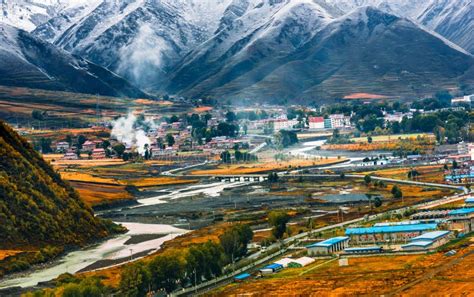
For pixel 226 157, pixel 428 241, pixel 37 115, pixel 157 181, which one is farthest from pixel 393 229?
pixel 37 115

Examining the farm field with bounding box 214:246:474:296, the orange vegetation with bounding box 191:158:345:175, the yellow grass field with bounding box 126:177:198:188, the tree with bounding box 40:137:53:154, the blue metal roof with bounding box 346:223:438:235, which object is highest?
the tree with bounding box 40:137:53:154

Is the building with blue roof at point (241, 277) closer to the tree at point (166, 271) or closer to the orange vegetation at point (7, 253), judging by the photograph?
the tree at point (166, 271)

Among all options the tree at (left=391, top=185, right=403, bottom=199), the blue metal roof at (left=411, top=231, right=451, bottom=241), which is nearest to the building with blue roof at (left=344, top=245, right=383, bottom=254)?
the blue metal roof at (left=411, top=231, right=451, bottom=241)

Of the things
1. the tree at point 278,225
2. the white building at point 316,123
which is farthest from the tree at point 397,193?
the white building at point 316,123

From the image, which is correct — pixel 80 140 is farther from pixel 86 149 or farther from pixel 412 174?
pixel 412 174

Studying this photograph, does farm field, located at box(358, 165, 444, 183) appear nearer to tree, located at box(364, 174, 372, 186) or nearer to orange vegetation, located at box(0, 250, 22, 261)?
tree, located at box(364, 174, 372, 186)

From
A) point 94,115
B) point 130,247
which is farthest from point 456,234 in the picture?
point 94,115

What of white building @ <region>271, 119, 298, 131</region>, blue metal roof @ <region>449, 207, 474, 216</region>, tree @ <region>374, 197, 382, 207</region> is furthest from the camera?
white building @ <region>271, 119, 298, 131</region>
